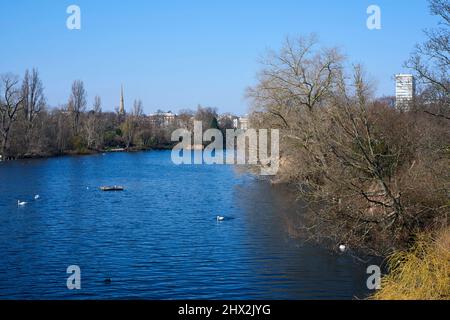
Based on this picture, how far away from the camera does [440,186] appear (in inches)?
550

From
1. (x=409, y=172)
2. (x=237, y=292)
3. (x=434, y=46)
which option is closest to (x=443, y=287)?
(x=237, y=292)

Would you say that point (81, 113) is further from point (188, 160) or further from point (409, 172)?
point (409, 172)

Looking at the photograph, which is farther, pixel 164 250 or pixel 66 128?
pixel 66 128

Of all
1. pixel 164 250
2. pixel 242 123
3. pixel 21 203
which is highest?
pixel 242 123

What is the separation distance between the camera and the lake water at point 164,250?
42.2 ft

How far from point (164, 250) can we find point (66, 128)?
5549cm

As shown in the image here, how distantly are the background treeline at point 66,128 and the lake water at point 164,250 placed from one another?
32.4 meters

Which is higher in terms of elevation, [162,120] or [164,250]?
[162,120]

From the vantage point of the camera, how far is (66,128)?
68375mm

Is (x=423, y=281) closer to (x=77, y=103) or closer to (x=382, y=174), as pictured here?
(x=382, y=174)

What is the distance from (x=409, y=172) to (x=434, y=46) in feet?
11.5

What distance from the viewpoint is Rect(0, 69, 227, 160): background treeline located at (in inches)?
2333

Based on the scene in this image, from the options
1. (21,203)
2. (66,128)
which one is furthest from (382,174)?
(66,128)

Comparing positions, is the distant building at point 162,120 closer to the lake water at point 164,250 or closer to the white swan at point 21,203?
the lake water at point 164,250
